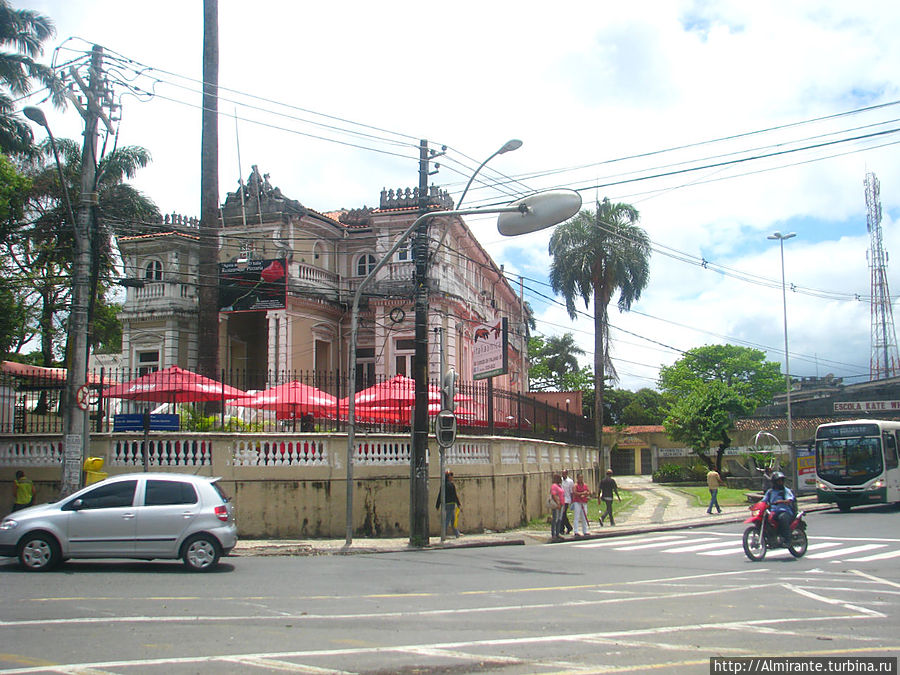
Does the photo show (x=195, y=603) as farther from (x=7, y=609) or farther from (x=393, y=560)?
(x=393, y=560)

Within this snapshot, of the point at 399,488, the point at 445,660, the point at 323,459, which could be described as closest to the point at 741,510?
the point at 399,488

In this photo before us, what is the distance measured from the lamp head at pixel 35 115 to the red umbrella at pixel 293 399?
8.01 meters

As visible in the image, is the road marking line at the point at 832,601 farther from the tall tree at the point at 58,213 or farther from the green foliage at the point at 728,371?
the green foliage at the point at 728,371

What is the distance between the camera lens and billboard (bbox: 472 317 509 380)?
2277cm

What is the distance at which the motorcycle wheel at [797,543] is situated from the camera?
599 inches

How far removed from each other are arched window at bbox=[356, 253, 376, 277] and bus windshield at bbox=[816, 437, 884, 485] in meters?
19.1

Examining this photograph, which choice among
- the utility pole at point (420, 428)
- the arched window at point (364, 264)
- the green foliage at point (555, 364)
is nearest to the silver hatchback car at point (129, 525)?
the utility pole at point (420, 428)

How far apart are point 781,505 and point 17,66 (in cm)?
2300

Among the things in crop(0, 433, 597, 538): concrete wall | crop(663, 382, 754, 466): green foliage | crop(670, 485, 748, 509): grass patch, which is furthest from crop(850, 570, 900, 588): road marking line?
crop(663, 382, 754, 466): green foliage

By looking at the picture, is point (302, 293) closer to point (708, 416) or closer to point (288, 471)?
point (288, 471)

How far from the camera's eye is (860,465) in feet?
89.7

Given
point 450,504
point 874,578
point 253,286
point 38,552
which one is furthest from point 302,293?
point 874,578

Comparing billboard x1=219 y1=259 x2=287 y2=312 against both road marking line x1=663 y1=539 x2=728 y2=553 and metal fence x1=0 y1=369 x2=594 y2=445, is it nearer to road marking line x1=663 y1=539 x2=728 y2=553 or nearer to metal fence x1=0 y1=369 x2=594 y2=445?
metal fence x1=0 y1=369 x2=594 y2=445

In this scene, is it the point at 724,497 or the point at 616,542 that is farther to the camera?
the point at 724,497
